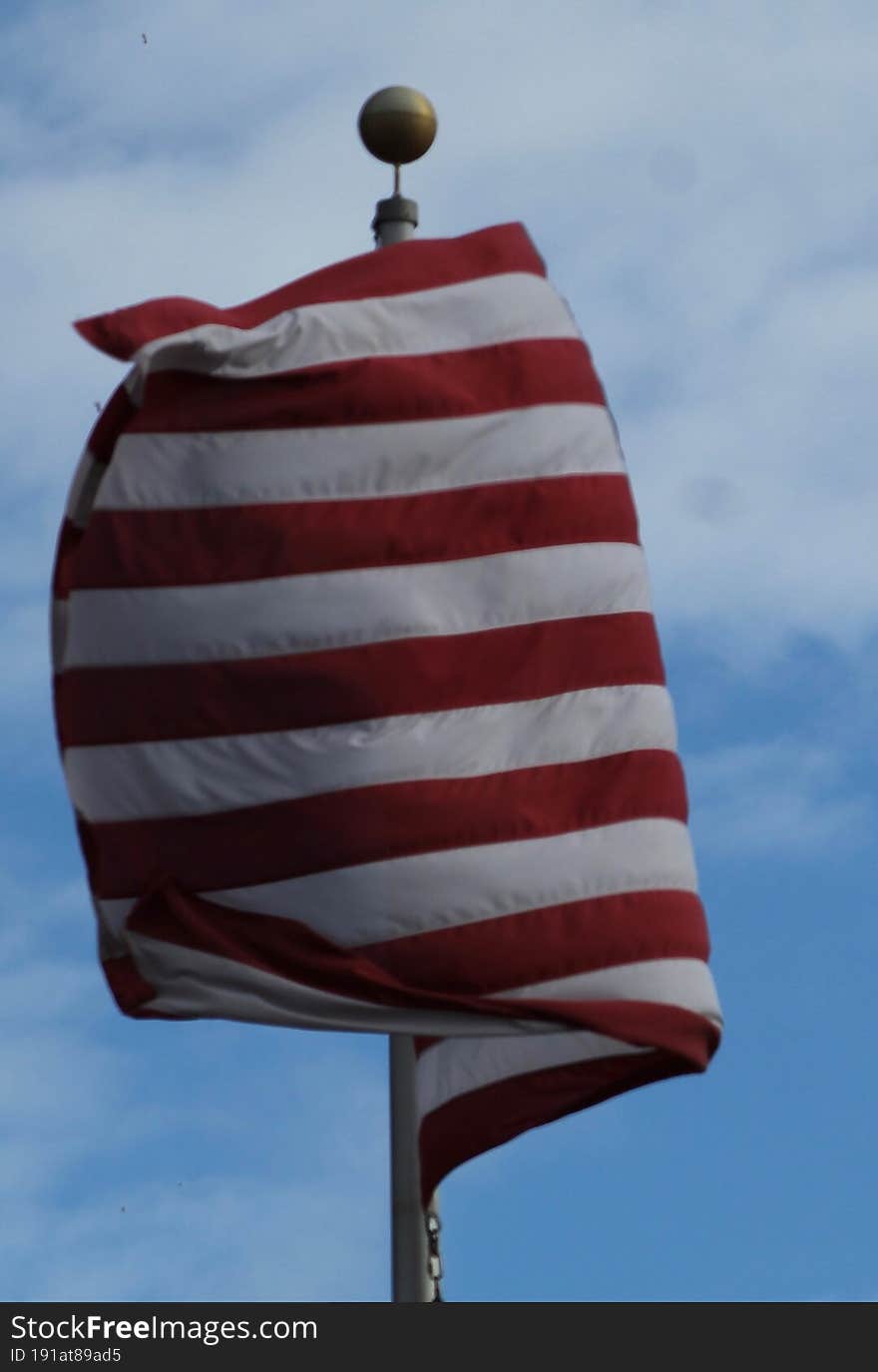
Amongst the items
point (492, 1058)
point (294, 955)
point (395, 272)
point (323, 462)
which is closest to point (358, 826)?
point (294, 955)

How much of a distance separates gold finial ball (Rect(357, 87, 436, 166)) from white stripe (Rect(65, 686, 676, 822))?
339 cm

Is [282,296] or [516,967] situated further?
[282,296]

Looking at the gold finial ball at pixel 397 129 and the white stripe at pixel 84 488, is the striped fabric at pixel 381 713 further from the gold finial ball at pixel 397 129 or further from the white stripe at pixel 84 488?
the gold finial ball at pixel 397 129

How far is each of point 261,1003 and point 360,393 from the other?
10.3 feet

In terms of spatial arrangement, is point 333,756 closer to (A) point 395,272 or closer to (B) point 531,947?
(B) point 531,947

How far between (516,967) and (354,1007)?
785 millimetres

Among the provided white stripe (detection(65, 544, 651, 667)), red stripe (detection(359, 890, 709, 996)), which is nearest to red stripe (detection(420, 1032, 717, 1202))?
red stripe (detection(359, 890, 709, 996))

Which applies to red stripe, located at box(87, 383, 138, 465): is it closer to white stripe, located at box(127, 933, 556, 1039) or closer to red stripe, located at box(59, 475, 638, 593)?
red stripe, located at box(59, 475, 638, 593)

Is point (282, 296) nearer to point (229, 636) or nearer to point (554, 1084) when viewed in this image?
point (229, 636)

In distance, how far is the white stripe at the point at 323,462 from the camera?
16.9 meters

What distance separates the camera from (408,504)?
55.7 feet

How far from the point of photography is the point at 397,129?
18391mm

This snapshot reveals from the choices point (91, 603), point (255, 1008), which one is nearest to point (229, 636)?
point (91, 603)

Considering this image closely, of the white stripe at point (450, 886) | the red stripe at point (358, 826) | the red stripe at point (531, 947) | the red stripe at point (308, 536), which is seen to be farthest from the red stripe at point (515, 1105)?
the red stripe at point (308, 536)
